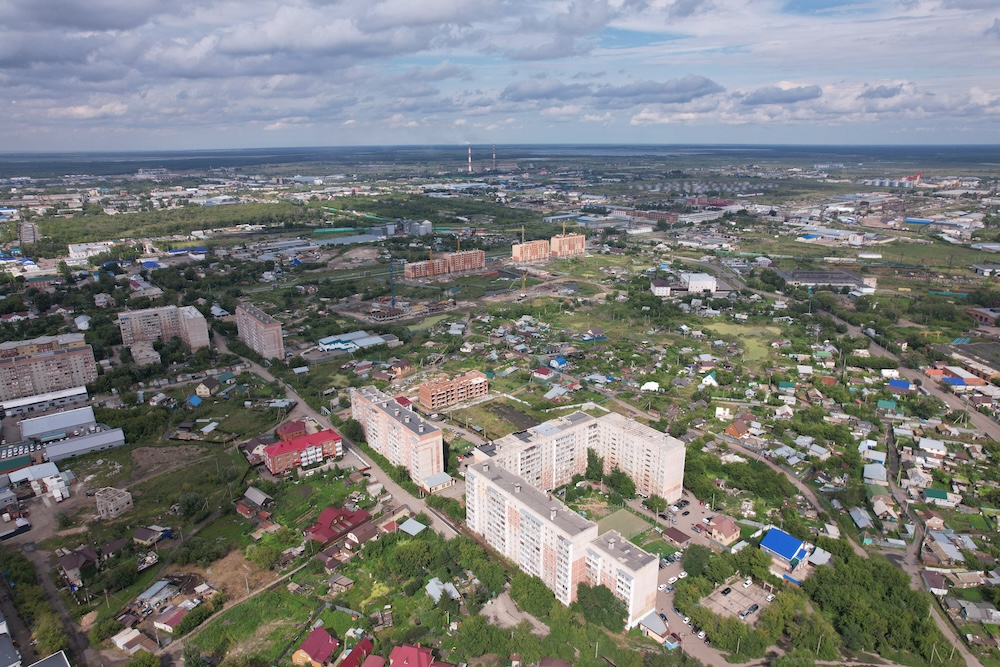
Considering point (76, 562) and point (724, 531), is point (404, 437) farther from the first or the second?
point (724, 531)

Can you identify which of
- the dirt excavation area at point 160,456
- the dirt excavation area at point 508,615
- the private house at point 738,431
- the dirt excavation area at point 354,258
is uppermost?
the dirt excavation area at point 354,258

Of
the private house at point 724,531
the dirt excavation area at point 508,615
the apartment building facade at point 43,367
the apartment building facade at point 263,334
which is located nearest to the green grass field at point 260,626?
the dirt excavation area at point 508,615

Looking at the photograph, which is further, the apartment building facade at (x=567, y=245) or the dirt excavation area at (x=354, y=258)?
the apartment building facade at (x=567, y=245)

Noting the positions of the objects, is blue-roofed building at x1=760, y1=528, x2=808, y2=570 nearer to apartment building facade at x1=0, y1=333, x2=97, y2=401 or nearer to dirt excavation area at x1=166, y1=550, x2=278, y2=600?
dirt excavation area at x1=166, y1=550, x2=278, y2=600

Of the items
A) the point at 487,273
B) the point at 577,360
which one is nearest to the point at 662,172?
the point at 487,273

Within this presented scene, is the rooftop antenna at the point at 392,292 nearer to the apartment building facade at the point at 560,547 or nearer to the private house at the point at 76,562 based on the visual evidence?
the private house at the point at 76,562

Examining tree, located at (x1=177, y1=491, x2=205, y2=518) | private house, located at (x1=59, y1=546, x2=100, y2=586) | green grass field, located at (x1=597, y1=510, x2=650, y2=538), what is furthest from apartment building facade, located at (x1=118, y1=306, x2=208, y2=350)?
green grass field, located at (x1=597, y1=510, x2=650, y2=538)
